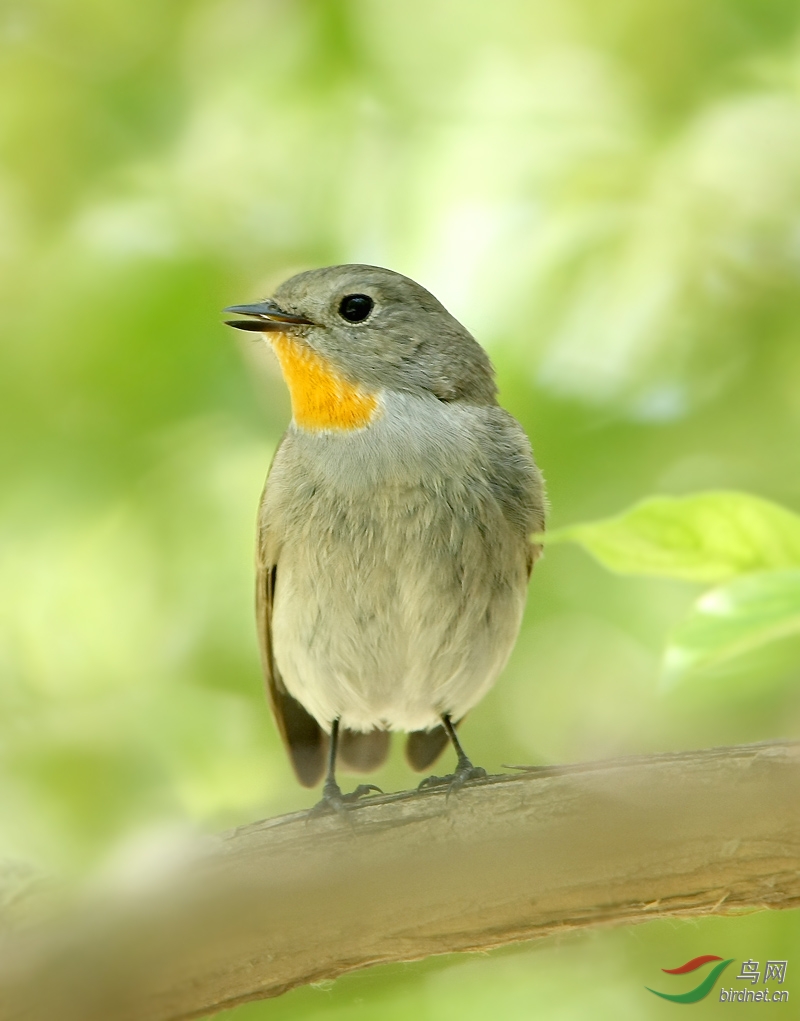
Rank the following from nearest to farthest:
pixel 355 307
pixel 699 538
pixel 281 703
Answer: pixel 699 538 → pixel 355 307 → pixel 281 703

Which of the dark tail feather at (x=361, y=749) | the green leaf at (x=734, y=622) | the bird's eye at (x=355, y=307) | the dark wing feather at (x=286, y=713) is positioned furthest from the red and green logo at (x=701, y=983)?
the green leaf at (x=734, y=622)

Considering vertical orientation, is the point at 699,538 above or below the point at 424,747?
below

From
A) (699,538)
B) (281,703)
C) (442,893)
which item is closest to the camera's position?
(699,538)

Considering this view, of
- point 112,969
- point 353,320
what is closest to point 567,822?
point 112,969

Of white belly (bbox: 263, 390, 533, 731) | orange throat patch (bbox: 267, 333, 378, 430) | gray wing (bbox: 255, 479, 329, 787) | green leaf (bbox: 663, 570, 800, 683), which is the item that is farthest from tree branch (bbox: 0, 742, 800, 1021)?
orange throat patch (bbox: 267, 333, 378, 430)

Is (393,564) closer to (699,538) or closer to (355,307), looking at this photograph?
(355,307)

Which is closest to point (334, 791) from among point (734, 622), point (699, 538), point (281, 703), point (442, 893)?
point (281, 703)

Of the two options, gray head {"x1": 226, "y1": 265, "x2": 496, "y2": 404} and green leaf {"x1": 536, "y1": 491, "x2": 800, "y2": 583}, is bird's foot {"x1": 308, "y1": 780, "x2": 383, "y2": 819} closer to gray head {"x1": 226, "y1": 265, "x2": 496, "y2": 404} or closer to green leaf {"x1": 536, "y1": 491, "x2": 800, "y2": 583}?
gray head {"x1": 226, "y1": 265, "x2": 496, "y2": 404}

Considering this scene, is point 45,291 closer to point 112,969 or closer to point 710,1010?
point 112,969
